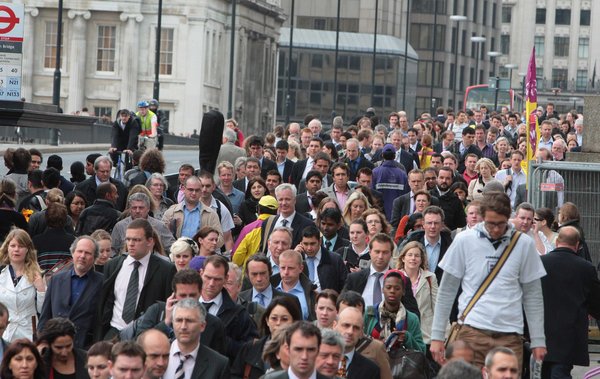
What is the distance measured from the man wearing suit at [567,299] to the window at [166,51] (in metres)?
76.0

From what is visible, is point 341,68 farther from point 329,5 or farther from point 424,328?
point 424,328

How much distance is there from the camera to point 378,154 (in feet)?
89.4

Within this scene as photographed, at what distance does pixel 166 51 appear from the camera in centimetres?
9031

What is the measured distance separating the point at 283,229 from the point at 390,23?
375ft

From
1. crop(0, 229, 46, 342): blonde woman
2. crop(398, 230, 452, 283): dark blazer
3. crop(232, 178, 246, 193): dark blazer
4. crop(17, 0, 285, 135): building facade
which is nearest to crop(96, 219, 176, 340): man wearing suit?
crop(0, 229, 46, 342): blonde woman

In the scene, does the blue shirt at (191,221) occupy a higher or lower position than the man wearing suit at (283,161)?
lower

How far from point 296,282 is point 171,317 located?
80.9 inches

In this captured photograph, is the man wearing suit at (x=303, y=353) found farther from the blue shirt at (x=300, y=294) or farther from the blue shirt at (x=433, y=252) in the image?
Result: the blue shirt at (x=433, y=252)

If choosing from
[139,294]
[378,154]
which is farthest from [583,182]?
[378,154]

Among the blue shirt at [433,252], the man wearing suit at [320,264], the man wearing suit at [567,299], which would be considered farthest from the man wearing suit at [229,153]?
the man wearing suit at [567,299]

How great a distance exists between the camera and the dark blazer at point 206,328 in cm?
1259

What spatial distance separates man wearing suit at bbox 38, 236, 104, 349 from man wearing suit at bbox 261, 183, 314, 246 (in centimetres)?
297

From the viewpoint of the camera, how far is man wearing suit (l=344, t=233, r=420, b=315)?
14.9 metres

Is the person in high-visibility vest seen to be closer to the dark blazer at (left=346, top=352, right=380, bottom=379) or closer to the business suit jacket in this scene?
the business suit jacket
